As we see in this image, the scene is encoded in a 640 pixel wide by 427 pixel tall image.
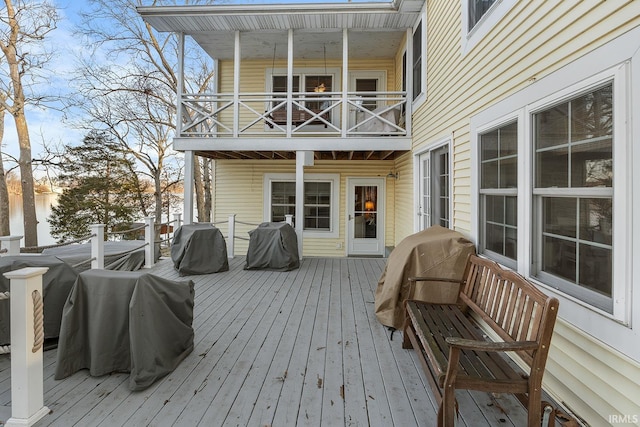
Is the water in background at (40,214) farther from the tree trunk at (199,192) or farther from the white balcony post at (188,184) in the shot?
the white balcony post at (188,184)

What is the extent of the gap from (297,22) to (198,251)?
15.4ft

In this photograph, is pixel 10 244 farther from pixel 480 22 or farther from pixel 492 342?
pixel 480 22

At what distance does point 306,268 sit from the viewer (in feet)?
20.4

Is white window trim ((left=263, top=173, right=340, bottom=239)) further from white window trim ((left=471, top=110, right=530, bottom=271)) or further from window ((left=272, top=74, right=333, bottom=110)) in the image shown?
white window trim ((left=471, top=110, right=530, bottom=271))

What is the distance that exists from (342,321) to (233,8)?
590 centimetres

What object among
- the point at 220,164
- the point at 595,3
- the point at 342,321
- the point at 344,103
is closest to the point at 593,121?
the point at 595,3

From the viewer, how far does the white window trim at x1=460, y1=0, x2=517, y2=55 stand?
2.86 m

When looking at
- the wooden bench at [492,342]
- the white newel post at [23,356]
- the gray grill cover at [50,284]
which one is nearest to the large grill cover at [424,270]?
the wooden bench at [492,342]

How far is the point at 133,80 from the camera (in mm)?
13758

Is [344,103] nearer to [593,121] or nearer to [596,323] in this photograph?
[593,121]

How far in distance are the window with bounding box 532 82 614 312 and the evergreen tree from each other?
15350 mm

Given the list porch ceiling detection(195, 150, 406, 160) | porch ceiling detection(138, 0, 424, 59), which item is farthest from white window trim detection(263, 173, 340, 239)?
porch ceiling detection(138, 0, 424, 59)

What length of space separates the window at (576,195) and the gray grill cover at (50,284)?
12.2 feet

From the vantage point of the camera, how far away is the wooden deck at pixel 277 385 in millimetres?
1984
